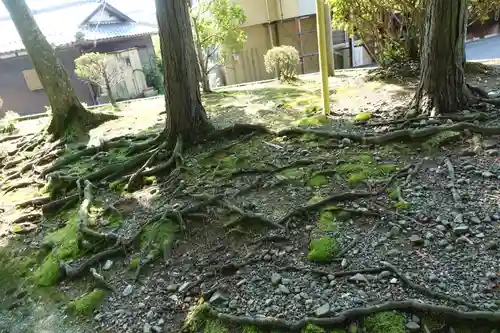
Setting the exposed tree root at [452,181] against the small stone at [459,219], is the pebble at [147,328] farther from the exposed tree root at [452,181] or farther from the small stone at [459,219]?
the exposed tree root at [452,181]

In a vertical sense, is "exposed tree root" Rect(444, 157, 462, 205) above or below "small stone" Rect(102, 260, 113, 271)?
above

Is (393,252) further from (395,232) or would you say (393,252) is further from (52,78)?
(52,78)

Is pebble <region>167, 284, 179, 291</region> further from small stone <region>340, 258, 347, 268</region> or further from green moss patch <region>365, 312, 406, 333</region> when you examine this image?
green moss patch <region>365, 312, 406, 333</region>

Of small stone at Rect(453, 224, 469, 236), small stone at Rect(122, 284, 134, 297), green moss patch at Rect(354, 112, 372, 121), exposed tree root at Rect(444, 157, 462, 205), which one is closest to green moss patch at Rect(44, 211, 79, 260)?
small stone at Rect(122, 284, 134, 297)

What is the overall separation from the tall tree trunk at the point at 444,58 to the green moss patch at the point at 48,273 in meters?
5.97

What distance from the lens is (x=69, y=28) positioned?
17906mm

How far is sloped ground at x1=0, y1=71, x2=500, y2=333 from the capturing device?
3.35 meters

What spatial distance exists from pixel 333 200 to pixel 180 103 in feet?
11.7

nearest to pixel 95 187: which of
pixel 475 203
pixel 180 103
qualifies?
pixel 180 103

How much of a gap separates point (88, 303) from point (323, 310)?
8.74 feet

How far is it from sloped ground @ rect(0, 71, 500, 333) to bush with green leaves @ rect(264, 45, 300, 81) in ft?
19.0

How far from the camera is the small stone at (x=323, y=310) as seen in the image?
10.6 ft

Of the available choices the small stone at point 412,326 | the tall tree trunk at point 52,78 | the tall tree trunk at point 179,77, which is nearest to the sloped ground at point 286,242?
the small stone at point 412,326

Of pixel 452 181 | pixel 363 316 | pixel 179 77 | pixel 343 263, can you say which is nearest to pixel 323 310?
pixel 363 316
